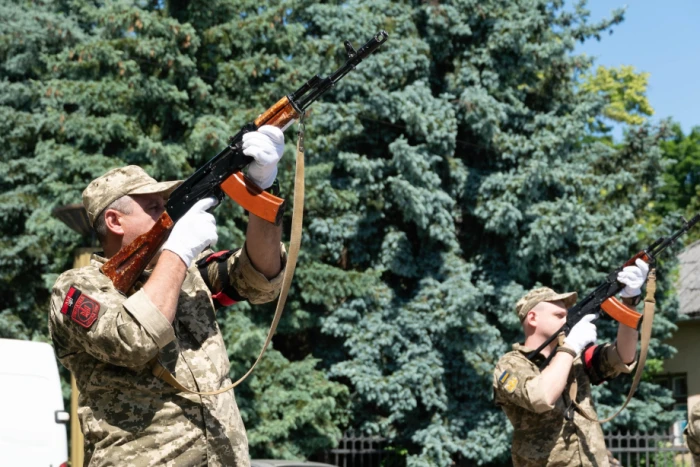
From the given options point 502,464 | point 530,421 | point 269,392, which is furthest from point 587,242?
point 530,421

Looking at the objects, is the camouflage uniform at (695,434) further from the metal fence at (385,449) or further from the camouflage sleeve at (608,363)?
the metal fence at (385,449)

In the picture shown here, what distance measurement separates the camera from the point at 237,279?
3.78 meters

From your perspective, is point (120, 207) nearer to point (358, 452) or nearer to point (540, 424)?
point (540, 424)

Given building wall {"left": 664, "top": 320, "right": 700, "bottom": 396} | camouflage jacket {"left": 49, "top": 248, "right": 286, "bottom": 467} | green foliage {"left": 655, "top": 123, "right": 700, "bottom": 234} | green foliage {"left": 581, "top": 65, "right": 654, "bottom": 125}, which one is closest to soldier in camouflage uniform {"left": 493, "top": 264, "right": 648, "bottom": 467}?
camouflage jacket {"left": 49, "top": 248, "right": 286, "bottom": 467}

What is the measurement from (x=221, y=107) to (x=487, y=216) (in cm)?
445

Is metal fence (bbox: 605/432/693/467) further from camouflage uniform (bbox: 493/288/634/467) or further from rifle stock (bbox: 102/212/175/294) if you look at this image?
rifle stock (bbox: 102/212/175/294)

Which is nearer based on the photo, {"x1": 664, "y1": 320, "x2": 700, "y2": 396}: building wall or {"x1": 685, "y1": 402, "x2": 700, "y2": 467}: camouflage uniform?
{"x1": 685, "y1": 402, "x2": 700, "y2": 467}: camouflage uniform

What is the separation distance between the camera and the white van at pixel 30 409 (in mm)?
5984

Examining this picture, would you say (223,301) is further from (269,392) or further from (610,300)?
(269,392)

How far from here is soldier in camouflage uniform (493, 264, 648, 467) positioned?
554 centimetres

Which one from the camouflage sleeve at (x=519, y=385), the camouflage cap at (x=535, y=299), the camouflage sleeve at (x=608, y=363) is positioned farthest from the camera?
the camouflage cap at (x=535, y=299)

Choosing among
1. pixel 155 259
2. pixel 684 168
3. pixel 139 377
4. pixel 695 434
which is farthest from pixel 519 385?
pixel 684 168

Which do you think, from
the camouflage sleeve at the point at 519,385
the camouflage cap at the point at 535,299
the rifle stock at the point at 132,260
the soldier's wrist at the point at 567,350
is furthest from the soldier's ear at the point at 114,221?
the camouflage cap at the point at 535,299

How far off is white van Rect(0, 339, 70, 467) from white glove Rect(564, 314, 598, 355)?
11.4ft
